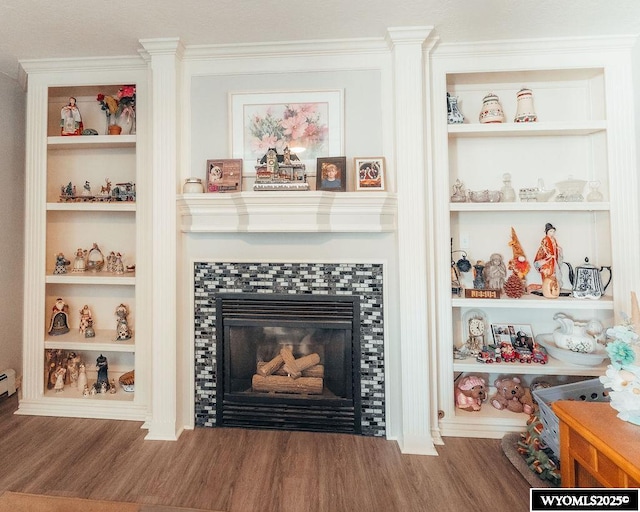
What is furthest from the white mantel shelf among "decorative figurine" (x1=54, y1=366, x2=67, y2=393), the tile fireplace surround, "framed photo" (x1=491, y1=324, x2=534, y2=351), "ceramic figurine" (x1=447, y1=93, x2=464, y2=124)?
"decorative figurine" (x1=54, y1=366, x2=67, y2=393)

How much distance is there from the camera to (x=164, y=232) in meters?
2.12

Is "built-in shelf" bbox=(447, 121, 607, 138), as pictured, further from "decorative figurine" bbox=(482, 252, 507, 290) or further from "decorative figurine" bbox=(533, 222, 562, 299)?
"decorative figurine" bbox=(482, 252, 507, 290)

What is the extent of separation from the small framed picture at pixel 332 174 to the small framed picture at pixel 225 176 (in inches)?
19.5

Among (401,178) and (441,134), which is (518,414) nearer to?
(401,178)

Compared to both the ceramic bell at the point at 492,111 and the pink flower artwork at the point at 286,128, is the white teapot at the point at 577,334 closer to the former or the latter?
Result: the ceramic bell at the point at 492,111

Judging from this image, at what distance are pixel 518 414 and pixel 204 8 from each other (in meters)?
2.94

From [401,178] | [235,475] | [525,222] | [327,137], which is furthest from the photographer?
[525,222]

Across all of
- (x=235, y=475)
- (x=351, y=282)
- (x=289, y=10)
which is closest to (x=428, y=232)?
(x=351, y=282)

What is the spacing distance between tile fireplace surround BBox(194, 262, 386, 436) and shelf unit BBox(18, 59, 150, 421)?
40 centimetres

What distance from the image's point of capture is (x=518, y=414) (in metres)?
2.16

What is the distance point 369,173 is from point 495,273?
1.04m

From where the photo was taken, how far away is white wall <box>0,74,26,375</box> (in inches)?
99.1

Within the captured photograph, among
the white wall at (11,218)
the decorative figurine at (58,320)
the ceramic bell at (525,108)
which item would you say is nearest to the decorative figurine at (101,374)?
the decorative figurine at (58,320)

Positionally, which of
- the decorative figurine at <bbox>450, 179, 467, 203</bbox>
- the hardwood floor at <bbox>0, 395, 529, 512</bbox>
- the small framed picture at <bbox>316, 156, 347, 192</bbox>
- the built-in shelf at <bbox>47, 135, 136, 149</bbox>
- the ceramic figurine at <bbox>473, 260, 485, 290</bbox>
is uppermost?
the built-in shelf at <bbox>47, 135, 136, 149</bbox>
